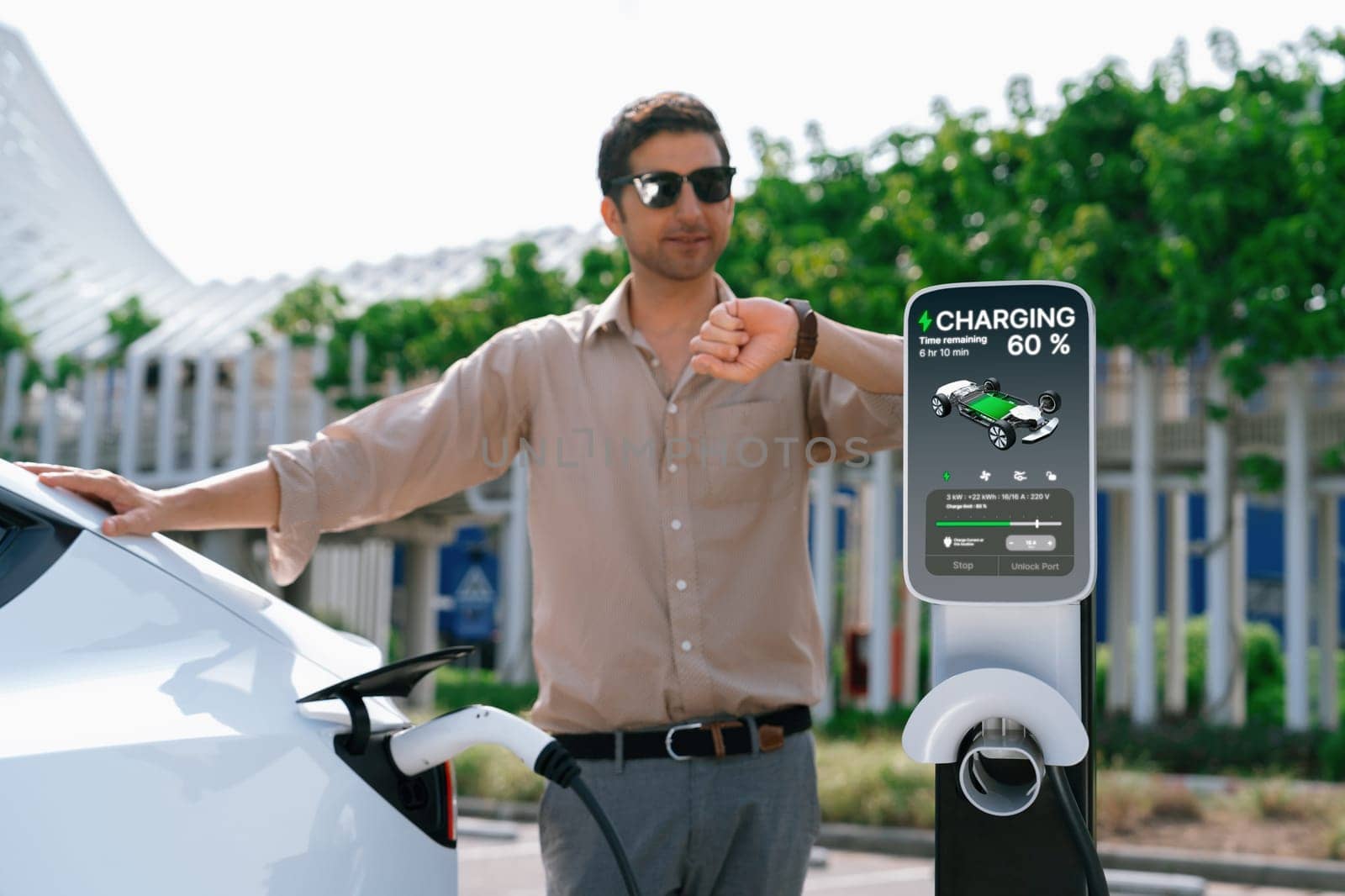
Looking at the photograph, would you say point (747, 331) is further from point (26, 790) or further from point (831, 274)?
point (831, 274)

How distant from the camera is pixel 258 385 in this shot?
26.0 metres

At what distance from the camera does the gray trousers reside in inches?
97.6

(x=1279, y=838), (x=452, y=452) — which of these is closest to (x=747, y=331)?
(x=452, y=452)

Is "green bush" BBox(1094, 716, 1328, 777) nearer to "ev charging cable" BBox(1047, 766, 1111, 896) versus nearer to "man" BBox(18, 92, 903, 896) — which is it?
"man" BBox(18, 92, 903, 896)

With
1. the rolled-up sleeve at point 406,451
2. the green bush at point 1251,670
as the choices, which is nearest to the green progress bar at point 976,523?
the rolled-up sleeve at point 406,451

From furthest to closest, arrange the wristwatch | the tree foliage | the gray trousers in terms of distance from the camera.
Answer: the tree foliage, the gray trousers, the wristwatch

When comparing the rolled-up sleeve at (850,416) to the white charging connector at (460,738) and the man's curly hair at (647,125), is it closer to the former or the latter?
the man's curly hair at (647,125)

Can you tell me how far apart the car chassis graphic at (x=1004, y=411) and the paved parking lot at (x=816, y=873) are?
20.8 feet

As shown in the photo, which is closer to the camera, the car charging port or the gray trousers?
the car charging port

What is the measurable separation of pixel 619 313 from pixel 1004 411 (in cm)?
103

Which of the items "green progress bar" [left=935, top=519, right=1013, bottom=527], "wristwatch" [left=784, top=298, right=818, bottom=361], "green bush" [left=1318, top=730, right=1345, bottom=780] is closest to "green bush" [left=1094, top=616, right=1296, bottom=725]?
"green bush" [left=1318, top=730, right=1345, bottom=780]

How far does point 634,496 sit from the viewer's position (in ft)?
8.59

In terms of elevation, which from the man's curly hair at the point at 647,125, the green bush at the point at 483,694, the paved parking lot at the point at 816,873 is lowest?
the green bush at the point at 483,694

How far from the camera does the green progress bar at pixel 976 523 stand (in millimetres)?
1855
